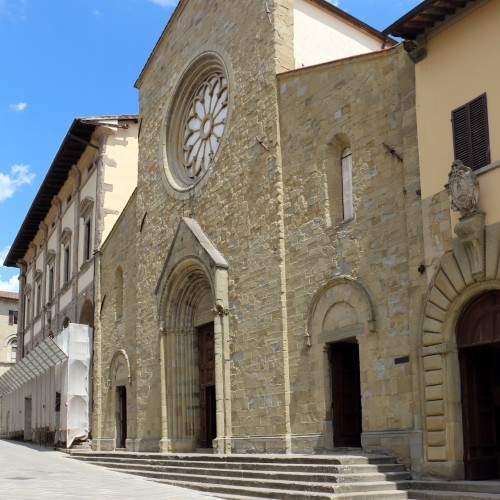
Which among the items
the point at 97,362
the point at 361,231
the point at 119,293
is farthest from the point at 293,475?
the point at 97,362

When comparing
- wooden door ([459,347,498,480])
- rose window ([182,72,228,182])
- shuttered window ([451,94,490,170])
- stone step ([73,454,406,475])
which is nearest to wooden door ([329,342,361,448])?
stone step ([73,454,406,475])

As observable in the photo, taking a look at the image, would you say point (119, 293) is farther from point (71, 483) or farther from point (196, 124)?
point (71, 483)

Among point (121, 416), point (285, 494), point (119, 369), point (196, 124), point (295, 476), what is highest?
point (196, 124)

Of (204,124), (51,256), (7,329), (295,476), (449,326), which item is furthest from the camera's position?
(7,329)

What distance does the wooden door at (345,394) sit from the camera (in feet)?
47.9

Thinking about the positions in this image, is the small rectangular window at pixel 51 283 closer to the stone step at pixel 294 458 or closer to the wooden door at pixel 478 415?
the stone step at pixel 294 458

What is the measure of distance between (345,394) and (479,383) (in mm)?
3405

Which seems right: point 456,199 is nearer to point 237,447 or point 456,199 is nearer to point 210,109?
point 237,447

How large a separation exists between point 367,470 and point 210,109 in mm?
11538

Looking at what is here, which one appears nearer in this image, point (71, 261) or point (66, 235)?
point (71, 261)

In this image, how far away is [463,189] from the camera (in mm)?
11500

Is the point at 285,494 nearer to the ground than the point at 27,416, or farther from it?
nearer to the ground

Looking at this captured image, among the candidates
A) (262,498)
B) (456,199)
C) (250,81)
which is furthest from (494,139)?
(250,81)

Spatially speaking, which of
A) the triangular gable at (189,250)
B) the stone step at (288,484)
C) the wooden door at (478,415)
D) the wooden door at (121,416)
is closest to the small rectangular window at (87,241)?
the wooden door at (121,416)
